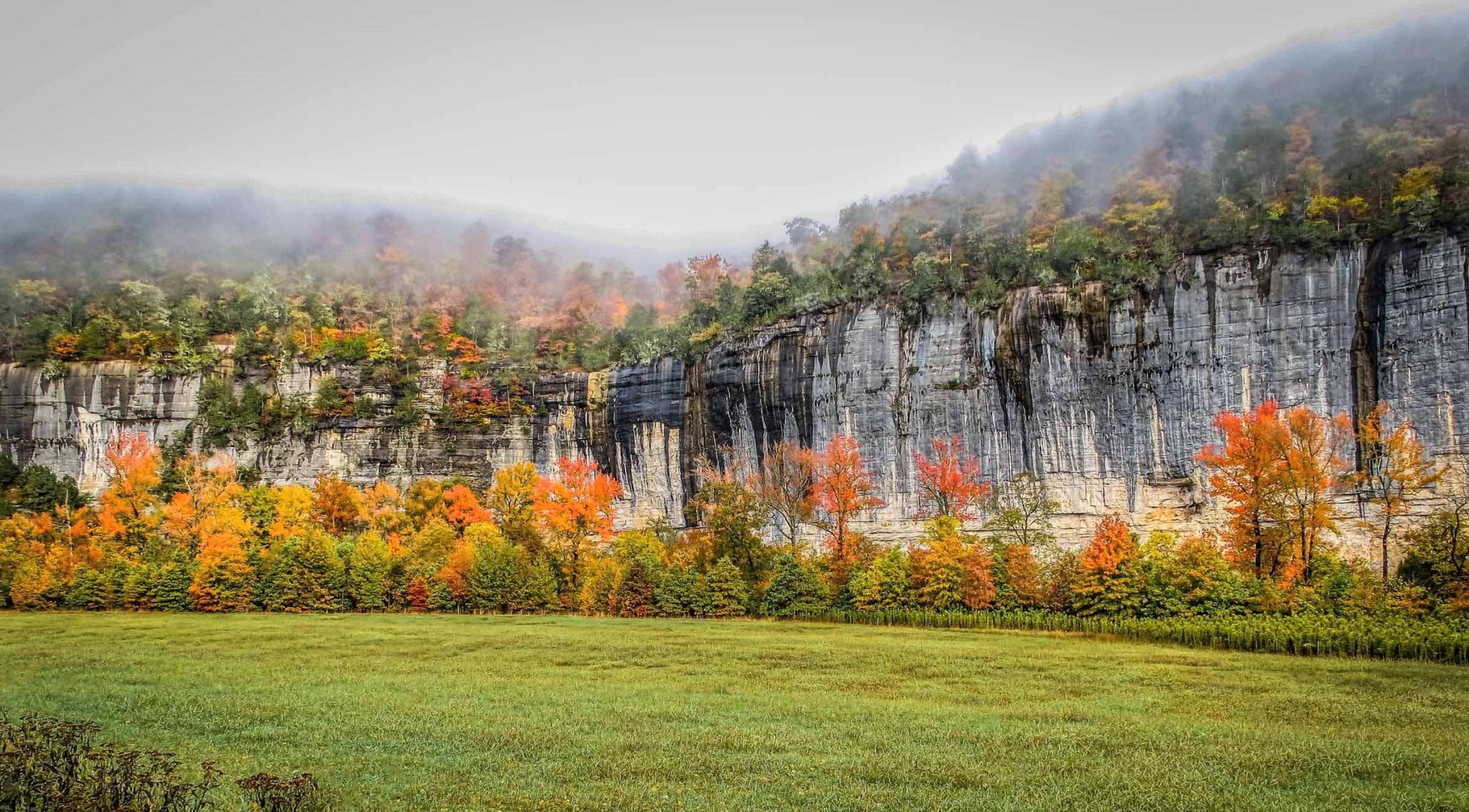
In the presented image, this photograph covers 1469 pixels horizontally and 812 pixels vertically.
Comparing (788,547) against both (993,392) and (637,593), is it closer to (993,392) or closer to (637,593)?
(637,593)

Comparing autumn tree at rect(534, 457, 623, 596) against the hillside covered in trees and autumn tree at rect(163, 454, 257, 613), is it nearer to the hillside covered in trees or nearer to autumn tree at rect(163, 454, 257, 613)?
autumn tree at rect(163, 454, 257, 613)

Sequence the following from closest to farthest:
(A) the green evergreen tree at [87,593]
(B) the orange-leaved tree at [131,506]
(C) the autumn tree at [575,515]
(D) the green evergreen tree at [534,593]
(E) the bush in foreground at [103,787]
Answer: (E) the bush in foreground at [103,787], (D) the green evergreen tree at [534,593], (A) the green evergreen tree at [87,593], (C) the autumn tree at [575,515], (B) the orange-leaved tree at [131,506]

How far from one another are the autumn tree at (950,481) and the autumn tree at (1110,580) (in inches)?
606

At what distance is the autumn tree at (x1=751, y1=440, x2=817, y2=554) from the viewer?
175 feet

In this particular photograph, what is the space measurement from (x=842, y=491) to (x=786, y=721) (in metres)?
35.0

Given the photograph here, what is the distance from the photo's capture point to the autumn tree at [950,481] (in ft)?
173

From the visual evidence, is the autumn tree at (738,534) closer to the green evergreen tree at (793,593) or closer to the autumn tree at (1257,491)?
the green evergreen tree at (793,593)

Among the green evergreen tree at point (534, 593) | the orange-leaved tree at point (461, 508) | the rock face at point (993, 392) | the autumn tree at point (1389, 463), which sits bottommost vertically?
the green evergreen tree at point (534, 593)

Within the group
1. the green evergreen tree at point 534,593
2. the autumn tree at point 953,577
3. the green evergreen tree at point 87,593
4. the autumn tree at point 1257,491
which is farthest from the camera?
the green evergreen tree at point 87,593

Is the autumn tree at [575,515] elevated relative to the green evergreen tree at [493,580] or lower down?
elevated

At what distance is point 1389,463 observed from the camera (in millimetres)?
43281

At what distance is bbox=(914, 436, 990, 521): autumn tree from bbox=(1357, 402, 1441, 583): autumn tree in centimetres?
1787

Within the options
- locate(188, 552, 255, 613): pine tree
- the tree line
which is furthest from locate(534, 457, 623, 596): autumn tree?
locate(188, 552, 255, 613): pine tree

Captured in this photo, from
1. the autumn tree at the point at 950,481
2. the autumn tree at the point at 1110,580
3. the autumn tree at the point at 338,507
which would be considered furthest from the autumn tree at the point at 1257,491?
the autumn tree at the point at 338,507
